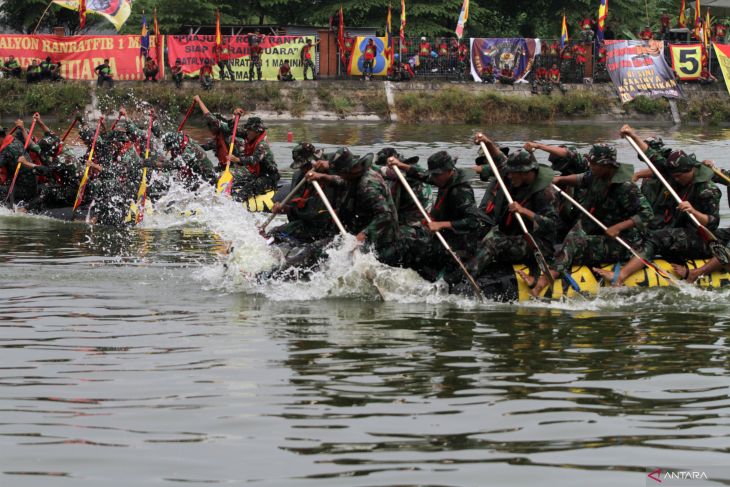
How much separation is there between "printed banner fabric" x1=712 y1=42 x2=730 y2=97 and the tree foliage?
3127 millimetres

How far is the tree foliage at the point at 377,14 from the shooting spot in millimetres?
42500

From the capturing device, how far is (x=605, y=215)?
13.4 metres

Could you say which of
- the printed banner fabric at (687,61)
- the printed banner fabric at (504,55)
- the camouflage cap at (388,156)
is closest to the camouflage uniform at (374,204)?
the camouflage cap at (388,156)

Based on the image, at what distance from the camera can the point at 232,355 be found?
1027 cm

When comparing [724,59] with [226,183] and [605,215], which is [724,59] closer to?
[226,183]

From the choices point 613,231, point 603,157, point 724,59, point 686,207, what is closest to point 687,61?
point 724,59

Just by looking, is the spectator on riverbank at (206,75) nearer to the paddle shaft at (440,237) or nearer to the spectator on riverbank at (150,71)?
the spectator on riverbank at (150,71)

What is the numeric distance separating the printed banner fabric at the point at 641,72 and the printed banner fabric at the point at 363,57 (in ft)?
23.5

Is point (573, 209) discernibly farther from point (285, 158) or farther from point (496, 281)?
point (285, 158)

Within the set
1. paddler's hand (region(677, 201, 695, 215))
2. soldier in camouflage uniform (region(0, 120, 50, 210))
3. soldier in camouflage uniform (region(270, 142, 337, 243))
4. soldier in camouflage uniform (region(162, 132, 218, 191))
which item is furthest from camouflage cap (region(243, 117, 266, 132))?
paddler's hand (region(677, 201, 695, 215))

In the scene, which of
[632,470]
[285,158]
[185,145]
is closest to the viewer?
[632,470]

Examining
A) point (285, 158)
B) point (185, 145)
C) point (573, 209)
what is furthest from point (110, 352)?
point (285, 158)

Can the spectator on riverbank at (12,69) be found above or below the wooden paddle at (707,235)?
above

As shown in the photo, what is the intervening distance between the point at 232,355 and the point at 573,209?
4844mm
